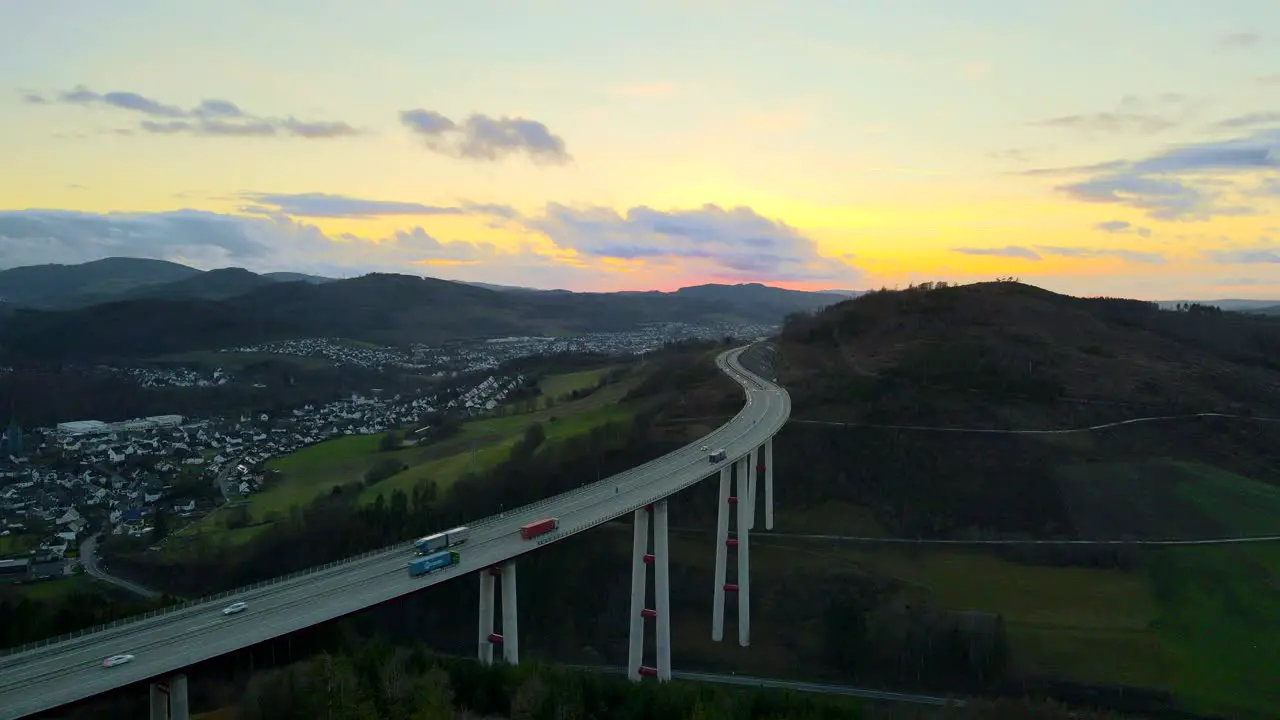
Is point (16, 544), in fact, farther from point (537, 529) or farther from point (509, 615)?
point (537, 529)

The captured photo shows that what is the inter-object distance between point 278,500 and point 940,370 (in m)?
71.8

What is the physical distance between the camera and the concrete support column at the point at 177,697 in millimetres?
27906

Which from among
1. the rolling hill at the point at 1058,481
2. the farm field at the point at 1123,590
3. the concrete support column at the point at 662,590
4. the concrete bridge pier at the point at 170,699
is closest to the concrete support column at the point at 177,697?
the concrete bridge pier at the point at 170,699

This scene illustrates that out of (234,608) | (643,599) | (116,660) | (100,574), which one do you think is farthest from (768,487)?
(116,660)

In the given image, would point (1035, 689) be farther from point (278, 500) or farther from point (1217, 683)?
point (278, 500)

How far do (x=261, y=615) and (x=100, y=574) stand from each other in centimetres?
4234

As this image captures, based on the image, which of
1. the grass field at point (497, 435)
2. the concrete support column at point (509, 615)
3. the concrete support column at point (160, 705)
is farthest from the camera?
the grass field at point (497, 435)

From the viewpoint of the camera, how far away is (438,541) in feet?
135

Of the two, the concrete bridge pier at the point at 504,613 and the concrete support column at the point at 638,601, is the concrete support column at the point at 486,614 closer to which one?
the concrete bridge pier at the point at 504,613

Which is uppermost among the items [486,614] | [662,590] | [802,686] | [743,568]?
[486,614]

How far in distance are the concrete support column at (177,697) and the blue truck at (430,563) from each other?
10532 millimetres

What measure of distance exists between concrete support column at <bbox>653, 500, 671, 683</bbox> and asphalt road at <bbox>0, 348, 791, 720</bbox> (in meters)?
1.74

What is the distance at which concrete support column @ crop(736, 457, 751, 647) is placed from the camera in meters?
59.6

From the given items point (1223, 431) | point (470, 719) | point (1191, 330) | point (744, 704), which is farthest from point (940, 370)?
point (470, 719)
